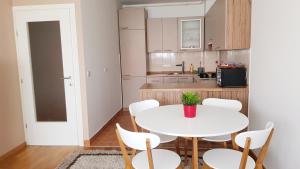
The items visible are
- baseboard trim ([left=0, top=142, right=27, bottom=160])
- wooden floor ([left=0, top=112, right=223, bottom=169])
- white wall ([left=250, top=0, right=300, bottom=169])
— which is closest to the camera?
white wall ([left=250, top=0, right=300, bottom=169])

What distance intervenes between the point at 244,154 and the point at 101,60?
119 inches

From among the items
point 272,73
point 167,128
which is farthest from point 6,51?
point 272,73

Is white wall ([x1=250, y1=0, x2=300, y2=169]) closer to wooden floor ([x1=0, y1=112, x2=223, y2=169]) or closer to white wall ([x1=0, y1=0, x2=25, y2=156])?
wooden floor ([x1=0, y1=112, x2=223, y2=169])

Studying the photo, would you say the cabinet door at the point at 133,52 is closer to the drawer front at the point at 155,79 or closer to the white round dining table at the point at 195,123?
the drawer front at the point at 155,79

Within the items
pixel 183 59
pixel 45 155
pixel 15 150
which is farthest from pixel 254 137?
pixel 183 59

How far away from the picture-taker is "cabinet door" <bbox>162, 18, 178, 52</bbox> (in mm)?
5282

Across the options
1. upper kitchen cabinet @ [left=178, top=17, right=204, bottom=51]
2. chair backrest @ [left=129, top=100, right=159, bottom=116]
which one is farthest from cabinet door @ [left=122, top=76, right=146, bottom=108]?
chair backrest @ [left=129, top=100, right=159, bottom=116]

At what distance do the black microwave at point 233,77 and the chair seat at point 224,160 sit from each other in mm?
1321

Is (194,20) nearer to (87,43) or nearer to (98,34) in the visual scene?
(98,34)

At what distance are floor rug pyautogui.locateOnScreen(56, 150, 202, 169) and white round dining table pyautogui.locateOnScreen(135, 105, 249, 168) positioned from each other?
0.85 meters

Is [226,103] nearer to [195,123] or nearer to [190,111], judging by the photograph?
A: [190,111]

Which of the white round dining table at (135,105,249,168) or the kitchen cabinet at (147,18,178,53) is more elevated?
the kitchen cabinet at (147,18,178,53)

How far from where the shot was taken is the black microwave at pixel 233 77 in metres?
3.07

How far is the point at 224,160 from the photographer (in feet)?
6.05
